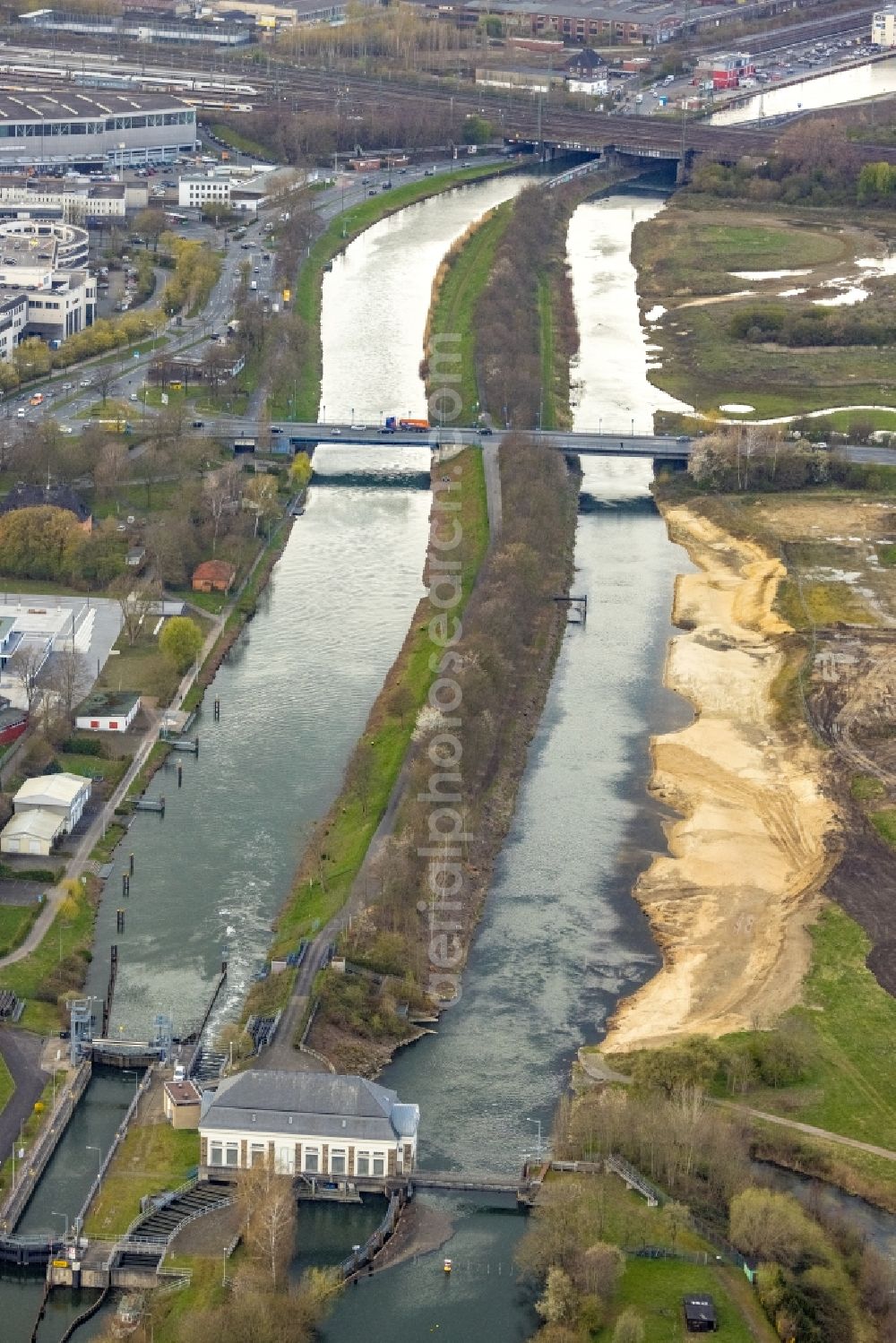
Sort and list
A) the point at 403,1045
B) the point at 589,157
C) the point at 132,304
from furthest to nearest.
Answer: the point at 589,157 < the point at 132,304 < the point at 403,1045

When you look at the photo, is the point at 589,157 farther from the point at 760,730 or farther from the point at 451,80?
the point at 760,730

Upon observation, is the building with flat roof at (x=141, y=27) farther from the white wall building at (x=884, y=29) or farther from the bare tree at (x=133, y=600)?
the bare tree at (x=133, y=600)

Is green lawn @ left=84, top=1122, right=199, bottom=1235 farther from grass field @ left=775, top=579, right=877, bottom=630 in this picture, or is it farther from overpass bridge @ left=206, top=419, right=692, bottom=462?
overpass bridge @ left=206, top=419, right=692, bottom=462

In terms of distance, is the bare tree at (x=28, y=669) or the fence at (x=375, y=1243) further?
the bare tree at (x=28, y=669)

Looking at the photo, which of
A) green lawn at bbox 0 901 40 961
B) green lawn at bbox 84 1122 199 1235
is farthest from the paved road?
green lawn at bbox 0 901 40 961

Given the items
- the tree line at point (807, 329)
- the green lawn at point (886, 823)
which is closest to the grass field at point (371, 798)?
the green lawn at point (886, 823)

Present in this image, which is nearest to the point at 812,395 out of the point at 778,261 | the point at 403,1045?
the point at 778,261

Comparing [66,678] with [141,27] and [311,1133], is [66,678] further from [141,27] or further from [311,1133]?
[141,27]
